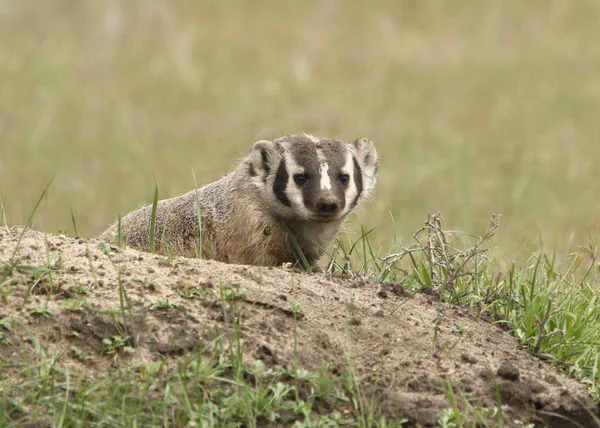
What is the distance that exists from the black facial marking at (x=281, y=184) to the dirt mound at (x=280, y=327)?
1223mm

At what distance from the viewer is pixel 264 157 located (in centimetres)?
665

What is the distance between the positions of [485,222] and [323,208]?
545 cm

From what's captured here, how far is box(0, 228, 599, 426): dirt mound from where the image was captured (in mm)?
4516

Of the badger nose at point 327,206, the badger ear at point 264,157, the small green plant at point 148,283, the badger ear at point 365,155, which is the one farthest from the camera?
the badger ear at point 365,155

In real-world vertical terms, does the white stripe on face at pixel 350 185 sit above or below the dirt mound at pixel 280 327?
above

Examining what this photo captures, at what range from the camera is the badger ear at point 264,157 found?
660 centimetres

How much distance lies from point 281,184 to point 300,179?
158mm

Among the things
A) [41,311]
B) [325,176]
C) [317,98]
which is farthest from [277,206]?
[317,98]

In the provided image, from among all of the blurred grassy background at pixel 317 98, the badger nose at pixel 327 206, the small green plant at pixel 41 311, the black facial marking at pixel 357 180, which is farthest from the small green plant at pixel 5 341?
the blurred grassy background at pixel 317 98

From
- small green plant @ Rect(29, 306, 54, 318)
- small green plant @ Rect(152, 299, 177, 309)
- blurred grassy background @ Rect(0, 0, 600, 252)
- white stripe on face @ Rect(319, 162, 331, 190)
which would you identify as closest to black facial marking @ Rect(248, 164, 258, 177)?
white stripe on face @ Rect(319, 162, 331, 190)

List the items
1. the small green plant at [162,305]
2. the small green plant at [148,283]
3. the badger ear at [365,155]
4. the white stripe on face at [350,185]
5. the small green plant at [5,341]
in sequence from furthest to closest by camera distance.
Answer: the badger ear at [365,155]
the white stripe on face at [350,185]
the small green plant at [148,283]
the small green plant at [162,305]
the small green plant at [5,341]

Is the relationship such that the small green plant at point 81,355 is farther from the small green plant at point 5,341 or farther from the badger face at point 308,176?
the badger face at point 308,176

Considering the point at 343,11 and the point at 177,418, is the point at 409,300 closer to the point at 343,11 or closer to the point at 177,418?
the point at 177,418

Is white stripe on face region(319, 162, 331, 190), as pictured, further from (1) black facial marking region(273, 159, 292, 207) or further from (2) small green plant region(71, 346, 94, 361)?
(2) small green plant region(71, 346, 94, 361)
